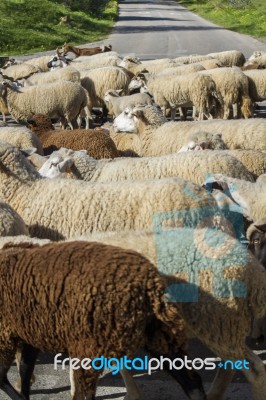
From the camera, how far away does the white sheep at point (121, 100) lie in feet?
39.8

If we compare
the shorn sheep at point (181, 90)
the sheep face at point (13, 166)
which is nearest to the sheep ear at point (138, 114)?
the sheep face at point (13, 166)

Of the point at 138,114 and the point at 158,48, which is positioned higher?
the point at 138,114

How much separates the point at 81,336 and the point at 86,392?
433 millimetres

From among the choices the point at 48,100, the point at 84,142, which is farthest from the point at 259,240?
the point at 48,100

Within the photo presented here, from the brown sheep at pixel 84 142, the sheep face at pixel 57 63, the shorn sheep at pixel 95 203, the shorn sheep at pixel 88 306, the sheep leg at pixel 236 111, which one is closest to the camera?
the shorn sheep at pixel 88 306

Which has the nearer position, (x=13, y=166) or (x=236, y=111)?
(x=13, y=166)

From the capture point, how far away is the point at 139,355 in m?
5.02

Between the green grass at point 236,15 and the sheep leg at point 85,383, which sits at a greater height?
the sheep leg at point 85,383

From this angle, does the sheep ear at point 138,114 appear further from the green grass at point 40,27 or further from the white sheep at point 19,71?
the green grass at point 40,27

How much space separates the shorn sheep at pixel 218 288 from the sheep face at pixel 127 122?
16.9 ft

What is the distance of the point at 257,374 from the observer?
13.9 ft

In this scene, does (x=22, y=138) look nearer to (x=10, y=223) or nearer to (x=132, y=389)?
(x=10, y=223)

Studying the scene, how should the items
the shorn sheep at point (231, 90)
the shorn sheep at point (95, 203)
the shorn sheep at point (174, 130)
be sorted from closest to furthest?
the shorn sheep at point (95, 203)
the shorn sheep at point (174, 130)
the shorn sheep at point (231, 90)

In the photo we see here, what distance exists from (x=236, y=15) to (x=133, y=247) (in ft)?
155
